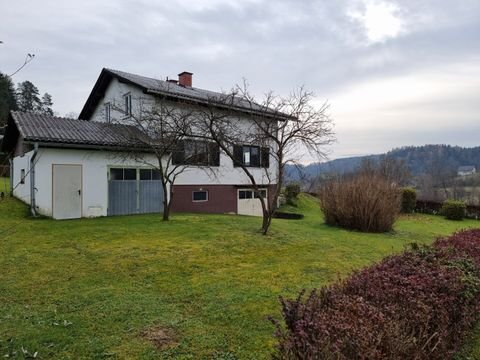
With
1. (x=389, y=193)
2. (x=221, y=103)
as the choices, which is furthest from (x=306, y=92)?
(x=389, y=193)

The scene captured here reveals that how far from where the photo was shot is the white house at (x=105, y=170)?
13.0 m

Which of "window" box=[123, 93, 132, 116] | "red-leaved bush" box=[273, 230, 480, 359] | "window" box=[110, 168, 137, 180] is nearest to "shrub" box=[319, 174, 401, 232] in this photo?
"window" box=[110, 168, 137, 180]

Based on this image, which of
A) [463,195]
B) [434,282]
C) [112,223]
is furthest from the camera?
[463,195]

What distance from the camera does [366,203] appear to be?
44.4 feet

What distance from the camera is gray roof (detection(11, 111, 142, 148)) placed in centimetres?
1275

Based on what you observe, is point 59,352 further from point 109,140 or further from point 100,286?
point 109,140

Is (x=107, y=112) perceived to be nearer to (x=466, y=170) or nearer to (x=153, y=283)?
(x=153, y=283)

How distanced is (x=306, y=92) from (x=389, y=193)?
5.45 metres

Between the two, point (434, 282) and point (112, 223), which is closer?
point (434, 282)

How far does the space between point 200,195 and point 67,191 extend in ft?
22.3

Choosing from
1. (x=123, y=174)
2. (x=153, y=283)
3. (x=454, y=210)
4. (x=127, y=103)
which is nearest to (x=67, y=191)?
(x=123, y=174)

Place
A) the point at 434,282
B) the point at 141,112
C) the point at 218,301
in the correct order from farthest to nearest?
the point at 141,112 → the point at 218,301 → the point at 434,282

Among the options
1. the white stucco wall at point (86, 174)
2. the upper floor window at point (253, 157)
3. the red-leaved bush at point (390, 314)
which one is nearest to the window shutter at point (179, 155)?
the white stucco wall at point (86, 174)

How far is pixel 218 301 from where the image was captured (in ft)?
16.3
